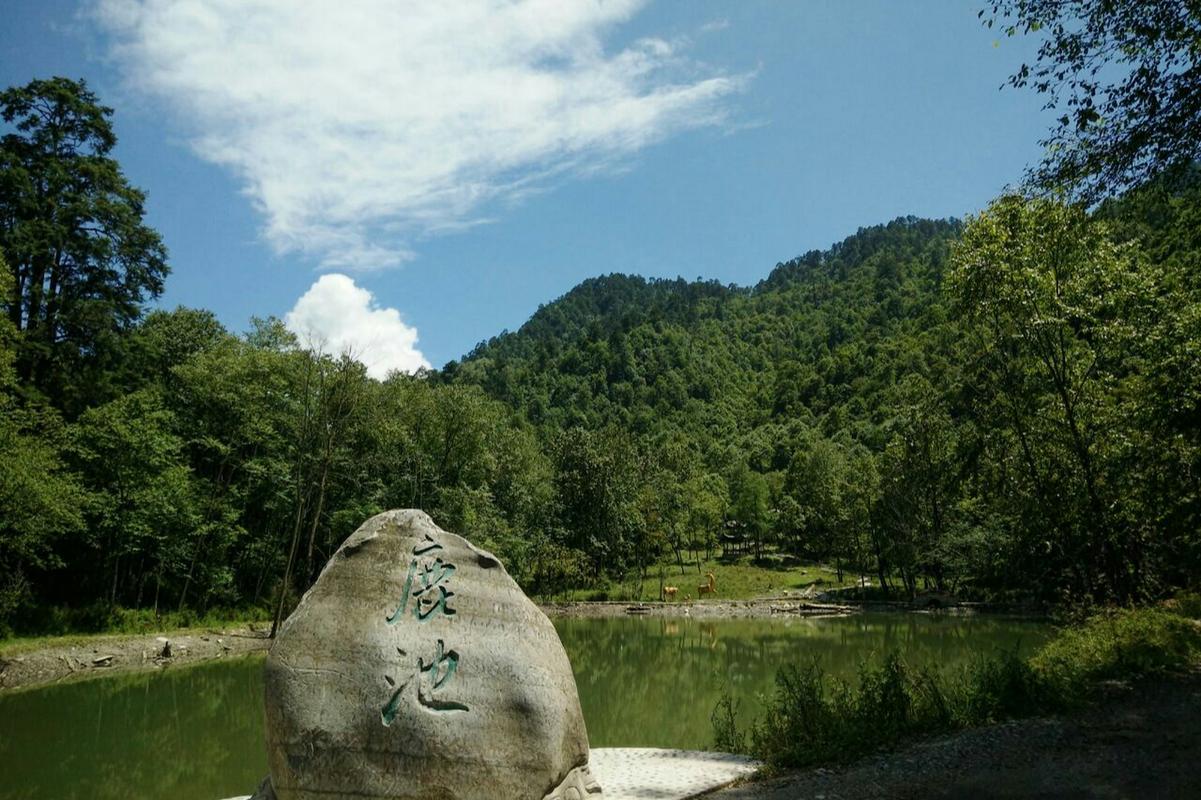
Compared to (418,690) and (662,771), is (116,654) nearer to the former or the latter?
(662,771)

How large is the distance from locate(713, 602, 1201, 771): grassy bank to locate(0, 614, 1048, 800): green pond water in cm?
91

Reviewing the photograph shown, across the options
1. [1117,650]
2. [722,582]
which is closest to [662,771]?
[1117,650]

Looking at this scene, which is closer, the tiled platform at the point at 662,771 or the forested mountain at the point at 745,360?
the tiled platform at the point at 662,771

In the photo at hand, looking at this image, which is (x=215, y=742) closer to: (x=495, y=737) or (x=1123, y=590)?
(x=495, y=737)

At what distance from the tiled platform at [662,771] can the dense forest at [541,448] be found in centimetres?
760

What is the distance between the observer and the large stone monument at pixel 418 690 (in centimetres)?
651

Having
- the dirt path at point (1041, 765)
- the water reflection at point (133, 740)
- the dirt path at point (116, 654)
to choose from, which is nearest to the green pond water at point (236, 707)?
the water reflection at point (133, 740)

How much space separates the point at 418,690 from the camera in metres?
6.69

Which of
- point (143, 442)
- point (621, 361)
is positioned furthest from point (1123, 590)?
point (621, 361)

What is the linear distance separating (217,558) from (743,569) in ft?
123

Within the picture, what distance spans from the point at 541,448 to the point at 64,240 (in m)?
45.5

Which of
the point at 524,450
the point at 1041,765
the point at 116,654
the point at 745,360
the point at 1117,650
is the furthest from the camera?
the point at 745,360

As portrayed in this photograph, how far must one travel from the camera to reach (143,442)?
2483 centimetres

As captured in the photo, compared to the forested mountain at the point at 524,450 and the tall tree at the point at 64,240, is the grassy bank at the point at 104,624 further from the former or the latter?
the tall tree at the point at 64,240
